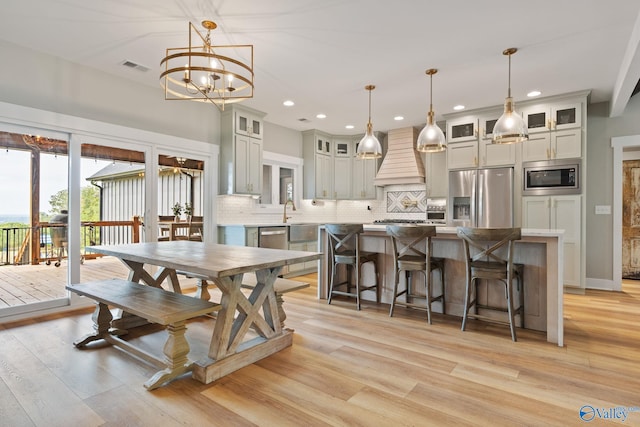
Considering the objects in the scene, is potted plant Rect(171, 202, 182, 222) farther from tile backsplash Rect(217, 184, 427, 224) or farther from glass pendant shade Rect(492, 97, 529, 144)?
glass pendant shade Rect(492, 97, 529, 144)

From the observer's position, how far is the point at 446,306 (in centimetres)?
362

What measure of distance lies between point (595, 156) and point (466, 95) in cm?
217

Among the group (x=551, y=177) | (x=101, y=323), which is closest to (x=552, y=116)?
(x=551, y=177)

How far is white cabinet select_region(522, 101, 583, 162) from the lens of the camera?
4711 mm

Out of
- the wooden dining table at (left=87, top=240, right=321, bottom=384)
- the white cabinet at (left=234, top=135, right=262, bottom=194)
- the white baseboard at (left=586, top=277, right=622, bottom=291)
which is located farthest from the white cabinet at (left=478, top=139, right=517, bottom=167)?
the wooden dining table at (left=87, top=240, right=321, bottom=384)

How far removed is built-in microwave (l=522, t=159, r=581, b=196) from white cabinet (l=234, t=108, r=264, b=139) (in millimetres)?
4075

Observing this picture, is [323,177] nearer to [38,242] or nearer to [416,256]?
[416,256]

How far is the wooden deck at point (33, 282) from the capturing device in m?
3.52

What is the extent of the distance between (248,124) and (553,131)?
445cm

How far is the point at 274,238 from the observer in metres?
5.62

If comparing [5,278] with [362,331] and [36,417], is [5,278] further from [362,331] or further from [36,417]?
[362,331]

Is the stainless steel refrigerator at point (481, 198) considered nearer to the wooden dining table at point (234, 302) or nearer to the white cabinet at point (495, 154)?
the white cabinet at point (495, 154)

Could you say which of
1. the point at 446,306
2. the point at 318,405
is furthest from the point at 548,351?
the point at 318,405

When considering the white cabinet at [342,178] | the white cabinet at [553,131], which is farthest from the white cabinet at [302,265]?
the white cabinet at [553,131]
